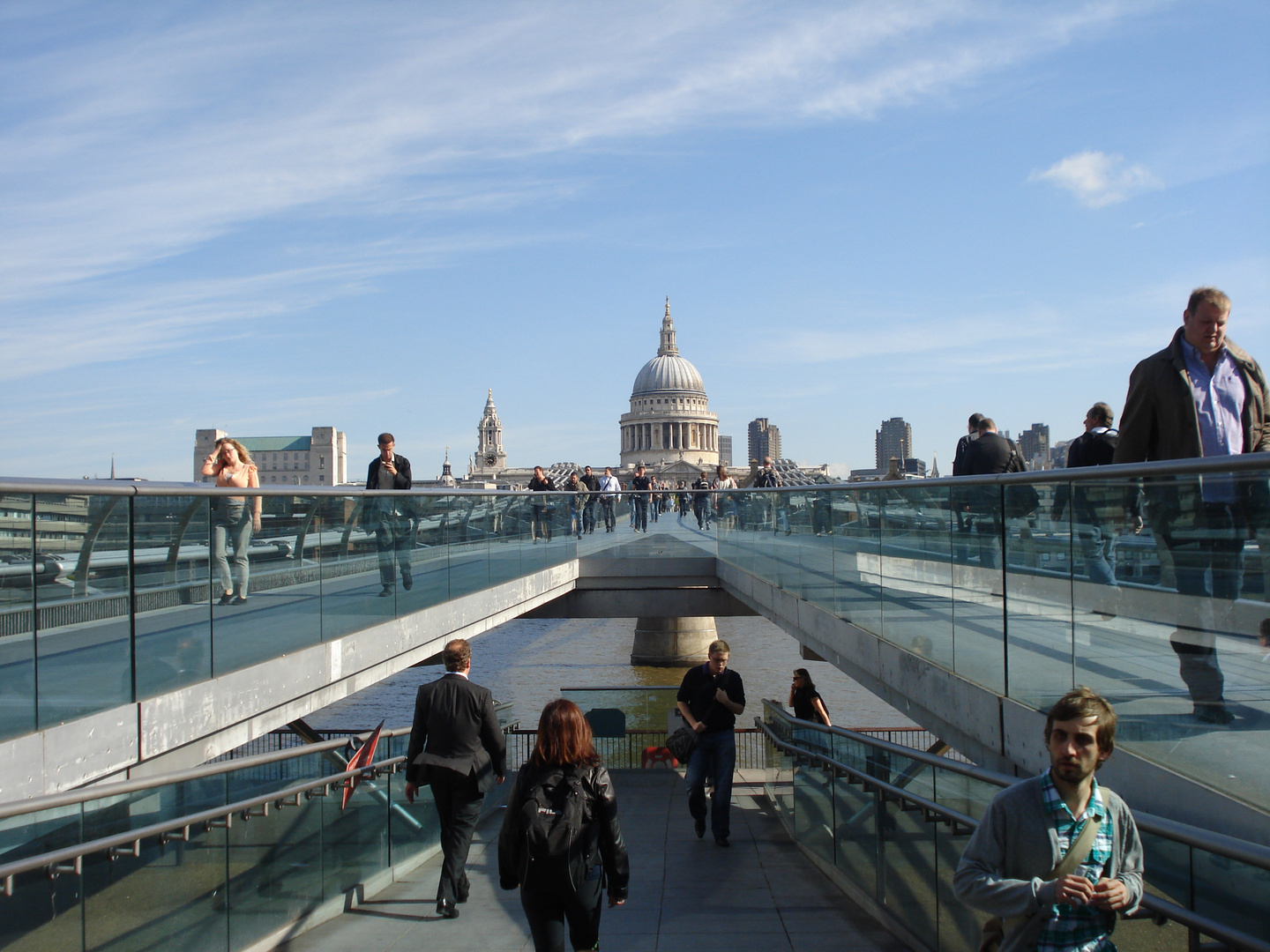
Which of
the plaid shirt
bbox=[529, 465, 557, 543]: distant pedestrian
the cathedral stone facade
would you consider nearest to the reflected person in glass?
the plaid shirt

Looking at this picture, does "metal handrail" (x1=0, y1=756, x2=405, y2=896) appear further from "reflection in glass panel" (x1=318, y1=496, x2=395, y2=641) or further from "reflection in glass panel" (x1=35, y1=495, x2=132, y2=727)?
"reflection in glass panel" (x1=318, y1=496, x2=395, y2=641)

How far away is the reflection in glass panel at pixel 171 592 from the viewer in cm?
620

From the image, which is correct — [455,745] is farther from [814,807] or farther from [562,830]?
[814,807]

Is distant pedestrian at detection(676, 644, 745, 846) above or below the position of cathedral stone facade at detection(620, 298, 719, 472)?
below

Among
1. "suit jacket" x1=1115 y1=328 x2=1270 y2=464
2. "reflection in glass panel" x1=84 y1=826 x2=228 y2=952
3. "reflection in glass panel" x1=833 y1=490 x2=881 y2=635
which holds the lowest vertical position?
"reflection in glass panel" x1=84 y1=826 x2=228 y2=952

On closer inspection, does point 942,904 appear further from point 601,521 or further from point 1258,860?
point 601,521

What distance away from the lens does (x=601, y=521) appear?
20984 mm

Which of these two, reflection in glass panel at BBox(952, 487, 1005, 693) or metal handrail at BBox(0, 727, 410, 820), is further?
reflection in glass panel at BBox(952, 487, 1005, 693)

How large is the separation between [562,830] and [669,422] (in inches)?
5895

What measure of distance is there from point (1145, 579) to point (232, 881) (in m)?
4.78

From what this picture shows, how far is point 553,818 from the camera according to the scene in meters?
4.61

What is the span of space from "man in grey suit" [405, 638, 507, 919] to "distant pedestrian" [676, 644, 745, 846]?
8.33ft

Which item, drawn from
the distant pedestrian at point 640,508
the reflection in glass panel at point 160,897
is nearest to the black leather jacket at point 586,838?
the reflection in glass panel at point 160,897

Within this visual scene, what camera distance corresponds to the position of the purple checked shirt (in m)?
5.23
